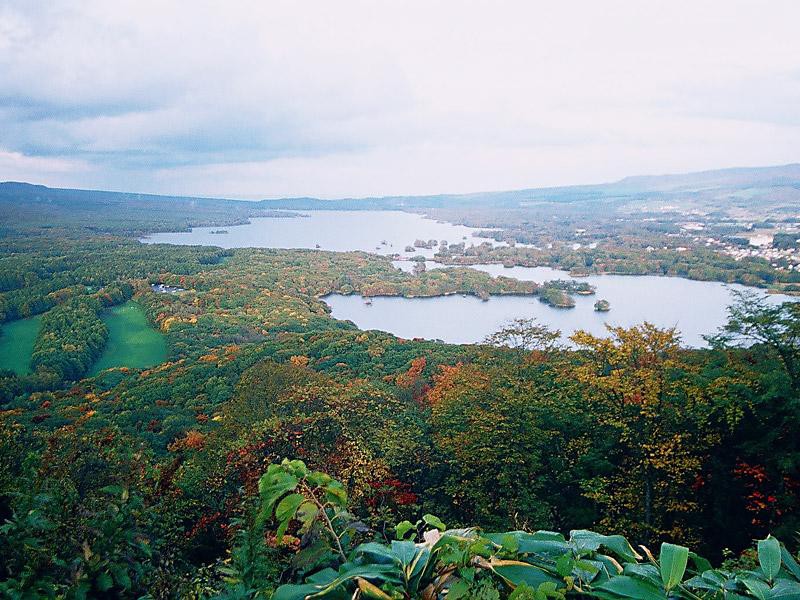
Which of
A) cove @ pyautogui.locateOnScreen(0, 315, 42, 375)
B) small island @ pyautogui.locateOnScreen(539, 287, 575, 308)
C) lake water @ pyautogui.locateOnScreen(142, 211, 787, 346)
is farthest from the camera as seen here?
small island @ pyautogui.locateOnScreen(539, 287, 575, 308)

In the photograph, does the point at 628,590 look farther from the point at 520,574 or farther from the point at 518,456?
the point at 518,456

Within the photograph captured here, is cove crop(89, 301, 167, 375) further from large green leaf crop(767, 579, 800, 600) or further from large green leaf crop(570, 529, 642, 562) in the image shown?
large green leaf crop(767, 579, 800, 600)

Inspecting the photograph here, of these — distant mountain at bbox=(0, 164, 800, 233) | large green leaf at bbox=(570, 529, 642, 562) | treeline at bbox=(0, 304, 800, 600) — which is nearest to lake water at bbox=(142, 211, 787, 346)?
treeline at bbox=(0, 304, 800, 600)

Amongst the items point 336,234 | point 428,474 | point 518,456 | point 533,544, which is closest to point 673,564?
point 533,544

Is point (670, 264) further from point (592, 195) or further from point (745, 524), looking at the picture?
point (592, 195)

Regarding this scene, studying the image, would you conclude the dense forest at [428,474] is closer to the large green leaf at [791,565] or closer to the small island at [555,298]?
the large green leaf at [791,565]

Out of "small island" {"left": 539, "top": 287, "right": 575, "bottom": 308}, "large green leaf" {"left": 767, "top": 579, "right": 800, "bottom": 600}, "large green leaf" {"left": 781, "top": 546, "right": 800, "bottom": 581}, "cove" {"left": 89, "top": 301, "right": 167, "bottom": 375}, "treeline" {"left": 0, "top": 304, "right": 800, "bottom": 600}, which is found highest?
"large green leaf" {"left": 767, "top": 579, "right": 800, "bottom": 600}

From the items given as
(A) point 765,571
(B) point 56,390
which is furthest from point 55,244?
(A) point 765,571
